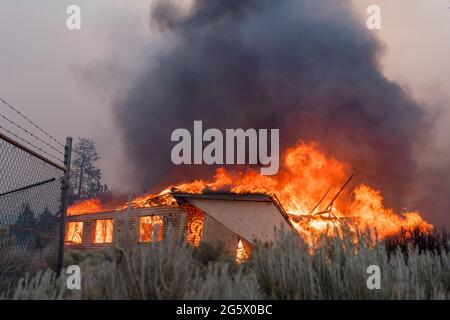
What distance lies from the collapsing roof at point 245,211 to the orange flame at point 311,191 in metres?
0.40

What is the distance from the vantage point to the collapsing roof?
17719mm

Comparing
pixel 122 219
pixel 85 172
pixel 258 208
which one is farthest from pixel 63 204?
pixel 85 172

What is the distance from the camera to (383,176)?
92.2ft

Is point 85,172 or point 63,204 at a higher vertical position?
point 85,172

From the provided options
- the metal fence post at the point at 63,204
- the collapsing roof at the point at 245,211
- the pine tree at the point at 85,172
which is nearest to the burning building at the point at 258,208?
the collapsing roof at the point at 245,211

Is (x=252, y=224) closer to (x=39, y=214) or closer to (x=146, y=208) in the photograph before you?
(x=146, y=208)

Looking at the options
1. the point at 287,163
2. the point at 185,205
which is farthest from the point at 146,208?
the point at 287,163

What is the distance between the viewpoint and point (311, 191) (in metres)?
22.7

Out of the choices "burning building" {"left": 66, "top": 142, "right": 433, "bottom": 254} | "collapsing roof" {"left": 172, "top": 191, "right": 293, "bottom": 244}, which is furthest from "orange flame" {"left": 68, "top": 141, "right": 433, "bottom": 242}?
"collapsing roof" {"left": 172, "top": 191, "right": 293, "bottom": 244}

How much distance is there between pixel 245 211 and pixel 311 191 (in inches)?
232

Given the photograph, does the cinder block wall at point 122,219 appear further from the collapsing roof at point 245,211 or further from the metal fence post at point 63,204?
the metal fence post at point 63,204

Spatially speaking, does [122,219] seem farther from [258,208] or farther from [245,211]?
[258,208]

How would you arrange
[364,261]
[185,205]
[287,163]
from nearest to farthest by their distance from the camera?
[364,261]
[185,205]
[287,163]
